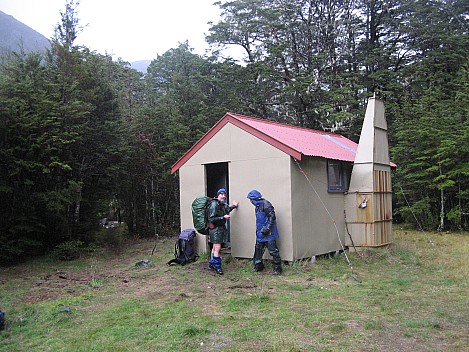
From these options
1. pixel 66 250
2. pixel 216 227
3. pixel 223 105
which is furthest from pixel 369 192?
pixel 223 105

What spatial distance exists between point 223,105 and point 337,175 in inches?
443

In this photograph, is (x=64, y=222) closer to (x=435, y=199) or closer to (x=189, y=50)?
(x=435, y=199)

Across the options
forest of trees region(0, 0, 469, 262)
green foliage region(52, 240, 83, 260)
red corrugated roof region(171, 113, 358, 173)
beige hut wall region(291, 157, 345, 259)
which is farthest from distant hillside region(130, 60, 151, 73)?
beige hut wall region(291, 157, 345, 259)

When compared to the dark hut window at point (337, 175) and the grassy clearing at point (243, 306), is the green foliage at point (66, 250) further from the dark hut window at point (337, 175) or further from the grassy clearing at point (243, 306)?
the dark hut window at point (337, 175)

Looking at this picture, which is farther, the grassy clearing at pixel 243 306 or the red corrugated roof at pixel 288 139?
the red corrugated roof at pixel 288 139

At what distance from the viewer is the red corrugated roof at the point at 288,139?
30.4ft

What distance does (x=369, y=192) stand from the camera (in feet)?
34.4

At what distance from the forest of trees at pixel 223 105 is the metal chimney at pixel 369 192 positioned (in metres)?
5.11

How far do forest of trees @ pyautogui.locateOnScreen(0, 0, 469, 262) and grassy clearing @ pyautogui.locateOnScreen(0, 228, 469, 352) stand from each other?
10.2ft

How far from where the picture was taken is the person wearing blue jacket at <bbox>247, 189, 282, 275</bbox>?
28.2 ft

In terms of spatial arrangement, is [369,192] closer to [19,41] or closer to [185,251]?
[185,251]

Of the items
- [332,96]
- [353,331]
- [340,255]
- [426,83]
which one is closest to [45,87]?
Result: [340,255]

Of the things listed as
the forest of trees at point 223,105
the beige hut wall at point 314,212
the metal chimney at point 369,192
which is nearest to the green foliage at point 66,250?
the forest of trees at point 223,105

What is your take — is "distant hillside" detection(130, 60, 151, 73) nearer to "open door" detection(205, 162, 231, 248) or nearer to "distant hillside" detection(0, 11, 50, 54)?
"distant hillside" detection(0, 11, 50, 54)
